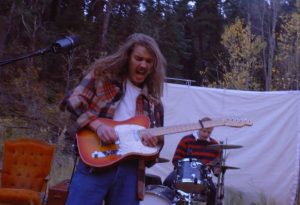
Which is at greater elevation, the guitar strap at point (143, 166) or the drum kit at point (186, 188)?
the guitar strap at point (143, 166)

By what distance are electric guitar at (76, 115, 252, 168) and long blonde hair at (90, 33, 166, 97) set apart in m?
0.21

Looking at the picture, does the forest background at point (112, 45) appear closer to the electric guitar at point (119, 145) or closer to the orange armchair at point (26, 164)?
the orange armchair at point (26, 164)

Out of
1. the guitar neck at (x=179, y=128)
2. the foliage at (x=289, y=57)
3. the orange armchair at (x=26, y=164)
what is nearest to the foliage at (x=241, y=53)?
the foliage at (x=289, y=57)

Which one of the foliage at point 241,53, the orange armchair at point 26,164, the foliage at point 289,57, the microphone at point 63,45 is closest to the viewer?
the microphone at point 63,45

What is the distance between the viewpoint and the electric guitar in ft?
8.63

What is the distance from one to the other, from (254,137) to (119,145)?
539 centimetres

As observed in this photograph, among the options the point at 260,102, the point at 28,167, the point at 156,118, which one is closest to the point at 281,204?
the point at 260,102

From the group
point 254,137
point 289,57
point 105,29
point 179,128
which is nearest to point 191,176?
point 254,137

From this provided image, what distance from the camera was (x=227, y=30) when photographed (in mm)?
28844

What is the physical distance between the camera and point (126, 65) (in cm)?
283

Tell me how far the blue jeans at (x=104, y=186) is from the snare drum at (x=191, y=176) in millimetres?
2943

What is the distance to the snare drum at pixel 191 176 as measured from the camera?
5.57 metres

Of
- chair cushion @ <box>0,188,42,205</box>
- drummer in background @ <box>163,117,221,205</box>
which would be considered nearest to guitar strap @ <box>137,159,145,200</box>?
chair cushion @ <box>0,188,42,205</box>

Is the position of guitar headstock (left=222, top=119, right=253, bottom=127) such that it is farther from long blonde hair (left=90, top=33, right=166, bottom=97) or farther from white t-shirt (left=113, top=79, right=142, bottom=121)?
white t-shirt (left=113, top=79, right=142, bottom=121)
